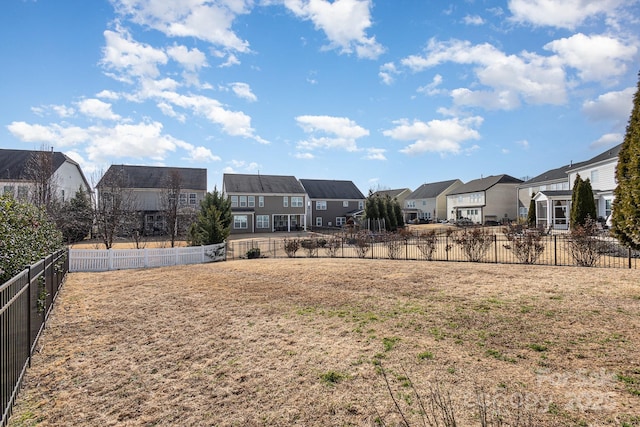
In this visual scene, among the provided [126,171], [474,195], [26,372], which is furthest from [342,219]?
[26,372]

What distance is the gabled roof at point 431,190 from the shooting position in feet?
211

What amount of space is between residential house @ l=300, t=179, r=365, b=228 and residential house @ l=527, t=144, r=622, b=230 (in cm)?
2304

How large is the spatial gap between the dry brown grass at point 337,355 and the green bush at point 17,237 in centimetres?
152

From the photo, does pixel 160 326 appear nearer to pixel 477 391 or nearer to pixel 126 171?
pixel 477 391

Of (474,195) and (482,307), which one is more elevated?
(474,195)

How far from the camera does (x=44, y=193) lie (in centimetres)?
2356

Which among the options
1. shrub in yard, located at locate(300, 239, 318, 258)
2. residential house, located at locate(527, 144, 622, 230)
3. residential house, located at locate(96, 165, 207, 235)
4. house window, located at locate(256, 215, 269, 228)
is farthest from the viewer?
house window, located at locate(256, 215, 269, 228)

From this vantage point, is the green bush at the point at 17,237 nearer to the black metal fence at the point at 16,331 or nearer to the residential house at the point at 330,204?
the black metal fence at the point at 16,331

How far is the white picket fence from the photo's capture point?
15.5m

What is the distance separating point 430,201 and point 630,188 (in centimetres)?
5833

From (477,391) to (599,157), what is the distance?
127 ft

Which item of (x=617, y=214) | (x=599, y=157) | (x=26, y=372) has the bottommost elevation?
(x=26, y=372)

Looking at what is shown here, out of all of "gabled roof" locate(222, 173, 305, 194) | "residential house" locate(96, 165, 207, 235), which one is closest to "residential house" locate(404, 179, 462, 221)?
"gabled roof" locate(222, 173, 305, 194)

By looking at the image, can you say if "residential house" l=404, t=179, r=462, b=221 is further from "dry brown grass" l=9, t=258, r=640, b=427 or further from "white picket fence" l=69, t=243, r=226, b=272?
"dry brown grass" l=9, t=258, r=640, b=427
